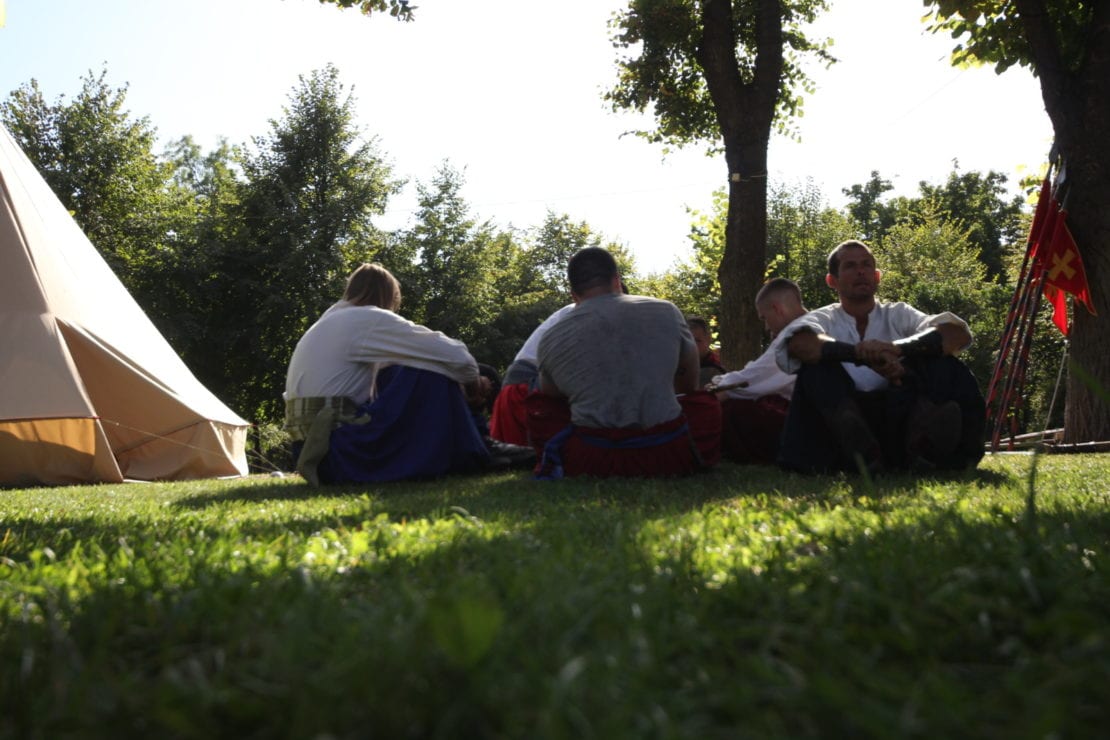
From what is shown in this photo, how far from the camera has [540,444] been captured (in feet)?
19.1

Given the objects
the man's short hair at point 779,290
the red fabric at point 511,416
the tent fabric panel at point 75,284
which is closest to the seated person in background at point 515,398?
the red fabric at point 511,416

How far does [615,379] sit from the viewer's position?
17.1 ft

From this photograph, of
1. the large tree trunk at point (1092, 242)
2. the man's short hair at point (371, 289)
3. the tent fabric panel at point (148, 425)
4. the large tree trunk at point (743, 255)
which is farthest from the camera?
the tent fabric panel at point (148, 425)

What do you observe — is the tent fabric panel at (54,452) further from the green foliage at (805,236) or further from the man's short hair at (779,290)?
the green foliage at (805,236)

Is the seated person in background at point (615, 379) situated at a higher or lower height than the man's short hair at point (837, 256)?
lower

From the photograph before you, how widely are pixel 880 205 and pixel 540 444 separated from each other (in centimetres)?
6715

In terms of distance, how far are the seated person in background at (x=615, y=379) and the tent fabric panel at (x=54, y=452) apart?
21.0ft

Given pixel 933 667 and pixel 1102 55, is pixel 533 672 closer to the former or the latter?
pixel 933 667

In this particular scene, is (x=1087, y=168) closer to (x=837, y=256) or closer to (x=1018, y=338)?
(x=1018, y=338)

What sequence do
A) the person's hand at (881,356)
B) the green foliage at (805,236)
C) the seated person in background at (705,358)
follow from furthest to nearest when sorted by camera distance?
the green foliage at (805,236)
the seated person in background at (705,358)
the person's hand at (881,356)

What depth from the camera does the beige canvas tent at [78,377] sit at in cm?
985

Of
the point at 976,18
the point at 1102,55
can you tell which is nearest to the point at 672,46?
the point at 976,18

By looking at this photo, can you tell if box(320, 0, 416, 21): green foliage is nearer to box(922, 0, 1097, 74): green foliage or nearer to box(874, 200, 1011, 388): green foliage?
box(922, 0, 1097, 74): green foliage

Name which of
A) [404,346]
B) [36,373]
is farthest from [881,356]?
[36,373]
